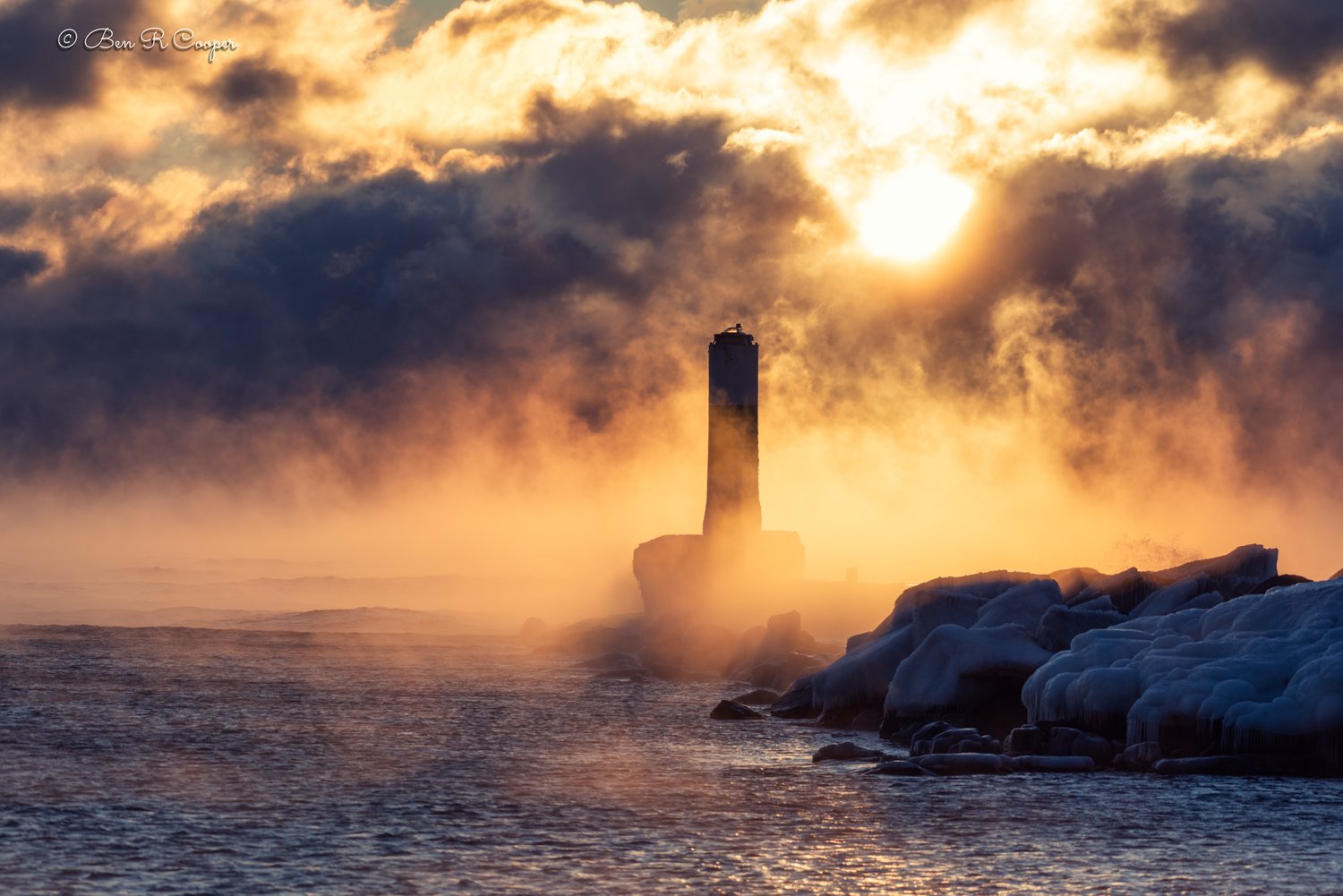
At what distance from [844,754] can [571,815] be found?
8.41 m

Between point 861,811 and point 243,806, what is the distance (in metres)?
10.3

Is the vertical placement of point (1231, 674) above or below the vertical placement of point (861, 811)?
above

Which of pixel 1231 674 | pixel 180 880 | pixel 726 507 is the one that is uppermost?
pixel 726 507

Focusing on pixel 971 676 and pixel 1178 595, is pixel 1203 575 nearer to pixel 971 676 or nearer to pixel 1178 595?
pixel 1178 595

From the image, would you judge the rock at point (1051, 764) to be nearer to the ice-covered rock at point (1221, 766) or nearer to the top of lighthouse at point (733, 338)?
the ice-covered rock at point (1221, 766)

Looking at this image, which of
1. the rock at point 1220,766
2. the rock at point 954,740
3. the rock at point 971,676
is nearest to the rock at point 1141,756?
the rock at point 1220,766

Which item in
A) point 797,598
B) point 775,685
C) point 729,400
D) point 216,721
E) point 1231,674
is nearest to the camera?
point 1231,674

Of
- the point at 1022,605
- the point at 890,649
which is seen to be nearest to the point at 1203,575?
the point at 1022,605

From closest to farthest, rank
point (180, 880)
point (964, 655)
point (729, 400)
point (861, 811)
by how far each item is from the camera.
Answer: point (180, 880) < point (861, 811) < point (964, 655) < point (729, 400)

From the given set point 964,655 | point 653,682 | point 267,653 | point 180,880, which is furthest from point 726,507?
point 180,880

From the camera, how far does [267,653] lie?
80.4 m

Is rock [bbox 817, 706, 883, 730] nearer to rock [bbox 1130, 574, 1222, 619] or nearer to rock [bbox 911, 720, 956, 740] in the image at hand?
Result: rock [bbox 911, 720, 956, 740]

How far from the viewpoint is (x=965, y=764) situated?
34062 mm

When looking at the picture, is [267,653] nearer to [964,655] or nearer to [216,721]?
[216,721]
